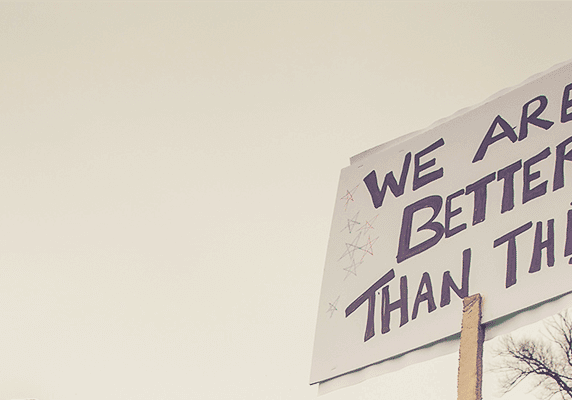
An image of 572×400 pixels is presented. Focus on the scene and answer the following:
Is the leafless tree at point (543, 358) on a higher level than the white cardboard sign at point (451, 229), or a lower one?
lower

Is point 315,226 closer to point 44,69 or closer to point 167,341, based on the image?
point 167,341

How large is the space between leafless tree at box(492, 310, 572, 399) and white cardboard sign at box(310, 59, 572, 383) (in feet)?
0.32

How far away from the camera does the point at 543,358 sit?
2.02ft

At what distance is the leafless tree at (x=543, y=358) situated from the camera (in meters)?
0.61

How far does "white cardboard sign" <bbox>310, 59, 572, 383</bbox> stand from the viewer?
1.89 feet

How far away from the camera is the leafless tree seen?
61 cm

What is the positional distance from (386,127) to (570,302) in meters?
0.92

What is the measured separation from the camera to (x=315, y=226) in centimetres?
141

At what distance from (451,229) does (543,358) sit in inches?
5.4

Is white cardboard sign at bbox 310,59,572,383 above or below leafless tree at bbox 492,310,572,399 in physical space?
above

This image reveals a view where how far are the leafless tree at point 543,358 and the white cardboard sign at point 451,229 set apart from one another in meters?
0.10

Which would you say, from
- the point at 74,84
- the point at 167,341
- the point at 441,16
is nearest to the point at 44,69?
the point at 74,84

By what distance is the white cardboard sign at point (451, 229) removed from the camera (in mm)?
575

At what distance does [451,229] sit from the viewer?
2.06 ft
